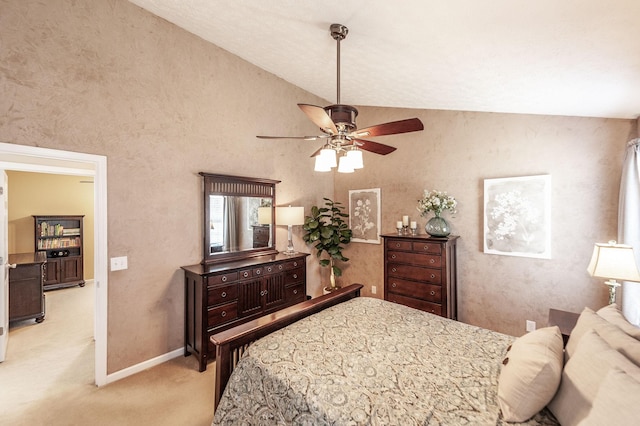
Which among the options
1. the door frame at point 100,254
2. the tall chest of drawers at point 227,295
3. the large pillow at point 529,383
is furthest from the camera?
the tall chest of drawers at point 227,295

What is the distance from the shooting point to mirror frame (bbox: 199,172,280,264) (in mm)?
3264

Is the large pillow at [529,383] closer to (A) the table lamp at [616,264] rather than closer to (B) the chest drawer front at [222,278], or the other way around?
(A) the table lamp at [616,264]

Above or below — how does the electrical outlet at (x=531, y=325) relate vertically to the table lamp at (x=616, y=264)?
below

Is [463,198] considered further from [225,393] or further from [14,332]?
[14,332]

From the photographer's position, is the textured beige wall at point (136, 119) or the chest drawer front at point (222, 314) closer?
the textured beige wall at point (136, 119)

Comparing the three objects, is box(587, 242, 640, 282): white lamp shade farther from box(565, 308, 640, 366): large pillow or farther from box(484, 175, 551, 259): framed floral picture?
box(484, 175, 551, 259): framed floral picture

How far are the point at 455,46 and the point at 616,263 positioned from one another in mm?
1983

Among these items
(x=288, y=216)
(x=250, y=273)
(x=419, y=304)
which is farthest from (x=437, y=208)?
(x=250, y=273)

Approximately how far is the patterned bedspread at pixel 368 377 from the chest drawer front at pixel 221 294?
1.25 m

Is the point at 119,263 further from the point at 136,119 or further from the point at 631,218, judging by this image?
the point at 631,218

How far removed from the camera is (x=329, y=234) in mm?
4352

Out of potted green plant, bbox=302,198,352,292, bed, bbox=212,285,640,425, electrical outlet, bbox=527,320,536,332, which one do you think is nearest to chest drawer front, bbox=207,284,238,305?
bed, bbox=212,285,640,425

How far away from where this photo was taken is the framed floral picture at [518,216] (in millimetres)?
3139

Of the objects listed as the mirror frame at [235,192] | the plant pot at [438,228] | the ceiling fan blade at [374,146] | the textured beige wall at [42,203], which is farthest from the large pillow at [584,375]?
the textured beige wall at [42,203]
